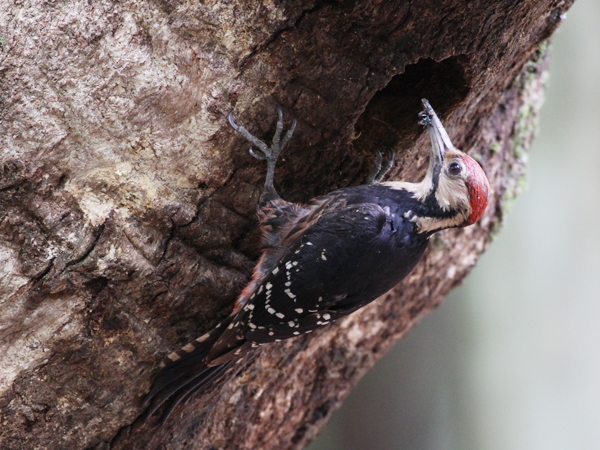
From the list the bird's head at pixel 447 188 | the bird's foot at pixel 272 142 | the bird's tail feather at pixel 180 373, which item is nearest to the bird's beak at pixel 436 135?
the bird's head at pixel 447 188

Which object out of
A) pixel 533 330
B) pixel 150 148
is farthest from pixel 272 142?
pixel 533 330

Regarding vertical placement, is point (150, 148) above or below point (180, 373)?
above

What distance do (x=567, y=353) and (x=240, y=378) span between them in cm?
524

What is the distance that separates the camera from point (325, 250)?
7.25 feet

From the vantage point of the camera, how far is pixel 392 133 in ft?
8.46

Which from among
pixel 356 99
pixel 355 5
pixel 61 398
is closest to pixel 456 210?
pixel 356 99

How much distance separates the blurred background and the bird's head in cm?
360

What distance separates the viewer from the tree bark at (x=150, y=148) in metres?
1.98

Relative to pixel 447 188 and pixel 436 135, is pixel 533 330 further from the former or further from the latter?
pixel 436 135

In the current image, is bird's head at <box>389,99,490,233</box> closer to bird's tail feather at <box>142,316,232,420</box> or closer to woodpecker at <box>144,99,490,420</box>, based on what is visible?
woodpecker at <box>144,99,490,420</box>

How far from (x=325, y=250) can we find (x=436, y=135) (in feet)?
2.24

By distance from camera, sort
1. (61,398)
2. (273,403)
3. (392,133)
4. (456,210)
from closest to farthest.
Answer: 1. (61,398)
2. (456,210)
3. (392,133)
4. (273,403)

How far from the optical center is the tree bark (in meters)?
1.98

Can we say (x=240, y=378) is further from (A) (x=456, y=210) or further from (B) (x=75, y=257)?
(A) (x=456, y=210)
